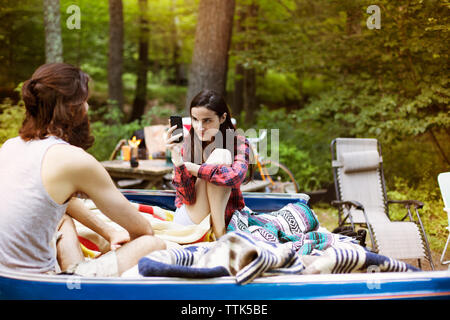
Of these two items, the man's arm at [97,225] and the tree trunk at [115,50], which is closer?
the man's arm at [97,225]

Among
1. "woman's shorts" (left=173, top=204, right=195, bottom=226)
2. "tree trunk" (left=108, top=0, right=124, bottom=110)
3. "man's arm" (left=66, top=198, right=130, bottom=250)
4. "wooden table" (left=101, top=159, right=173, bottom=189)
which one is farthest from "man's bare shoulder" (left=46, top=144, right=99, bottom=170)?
"tree trunk" (left=108, top=0, right=124, bottom=110)

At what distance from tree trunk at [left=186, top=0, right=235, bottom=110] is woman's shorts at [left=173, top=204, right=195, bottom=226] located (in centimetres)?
391

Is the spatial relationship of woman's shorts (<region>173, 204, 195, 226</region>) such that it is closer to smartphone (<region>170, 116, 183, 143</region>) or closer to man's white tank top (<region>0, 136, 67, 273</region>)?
smartphone (<region>170, 116, 183, 143</region>)

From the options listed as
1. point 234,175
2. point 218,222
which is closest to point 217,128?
point 234,175

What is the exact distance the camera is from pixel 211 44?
22.0 ft

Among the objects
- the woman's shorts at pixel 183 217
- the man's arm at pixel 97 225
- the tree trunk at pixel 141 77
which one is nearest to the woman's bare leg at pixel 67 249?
the man's arm at pixel 97 225

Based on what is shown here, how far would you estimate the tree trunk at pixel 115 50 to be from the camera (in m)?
9.61

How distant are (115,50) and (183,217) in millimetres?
7633

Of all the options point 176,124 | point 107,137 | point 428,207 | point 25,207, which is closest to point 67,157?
point 25,207

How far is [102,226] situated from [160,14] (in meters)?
10.2

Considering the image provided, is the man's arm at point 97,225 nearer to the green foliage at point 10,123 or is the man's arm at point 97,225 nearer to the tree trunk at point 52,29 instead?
the green foliage at point 10,123

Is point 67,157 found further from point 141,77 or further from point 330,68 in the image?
point 141,77

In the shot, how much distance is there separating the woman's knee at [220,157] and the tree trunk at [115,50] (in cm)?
709

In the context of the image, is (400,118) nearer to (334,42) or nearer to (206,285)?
(334,42)
